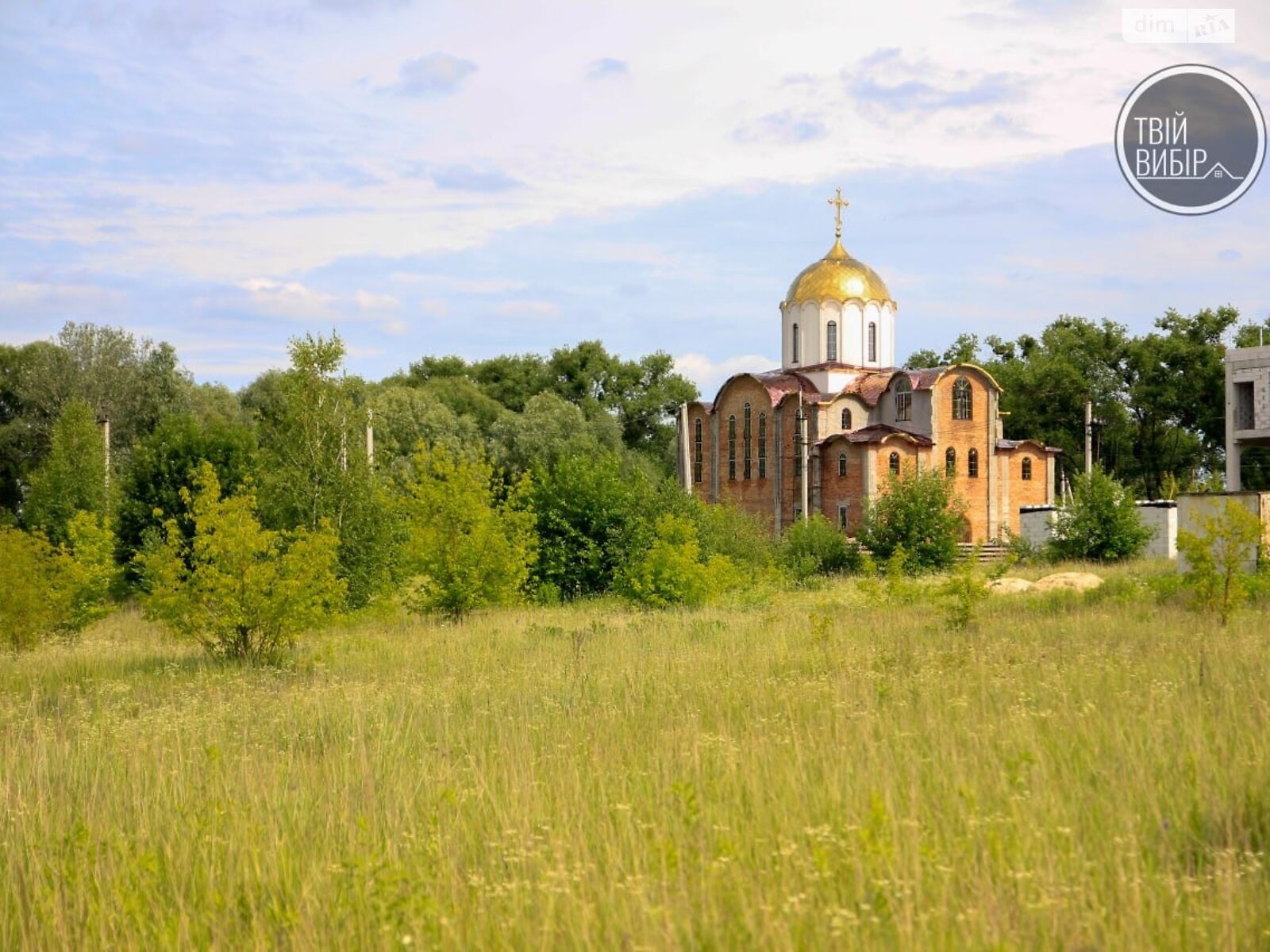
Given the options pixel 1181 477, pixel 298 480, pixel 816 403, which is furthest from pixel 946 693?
pixel 1181 477

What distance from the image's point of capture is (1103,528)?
3331 cm

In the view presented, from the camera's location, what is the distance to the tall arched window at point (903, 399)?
1919 inches

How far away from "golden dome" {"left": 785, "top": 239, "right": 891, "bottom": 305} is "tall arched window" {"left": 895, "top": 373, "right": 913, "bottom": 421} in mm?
5136

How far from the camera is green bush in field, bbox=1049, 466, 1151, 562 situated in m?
33.2

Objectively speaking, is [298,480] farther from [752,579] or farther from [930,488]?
[930,488]

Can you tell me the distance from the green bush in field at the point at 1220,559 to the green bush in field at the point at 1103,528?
18362 mm

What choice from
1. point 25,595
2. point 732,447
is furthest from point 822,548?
point 25,595

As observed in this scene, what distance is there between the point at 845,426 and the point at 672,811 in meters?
44.8

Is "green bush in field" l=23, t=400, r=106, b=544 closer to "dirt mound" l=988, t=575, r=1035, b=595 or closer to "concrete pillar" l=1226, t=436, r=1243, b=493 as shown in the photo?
"dirt mound" l=988, t=575, r=1035, b=595

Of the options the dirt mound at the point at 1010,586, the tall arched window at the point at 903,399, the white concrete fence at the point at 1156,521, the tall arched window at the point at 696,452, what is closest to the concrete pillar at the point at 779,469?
the tall arched window at the point at 903,399

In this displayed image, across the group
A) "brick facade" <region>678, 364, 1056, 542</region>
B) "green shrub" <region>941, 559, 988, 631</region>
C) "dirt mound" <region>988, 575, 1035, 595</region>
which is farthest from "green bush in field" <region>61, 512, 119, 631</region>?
"brick facade" <region>678, 364, 1056, 542</region>

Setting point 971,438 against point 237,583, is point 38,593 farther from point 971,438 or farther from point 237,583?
point 971,438

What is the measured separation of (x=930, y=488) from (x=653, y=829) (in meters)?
29.7

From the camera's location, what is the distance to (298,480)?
19609 millimetres
